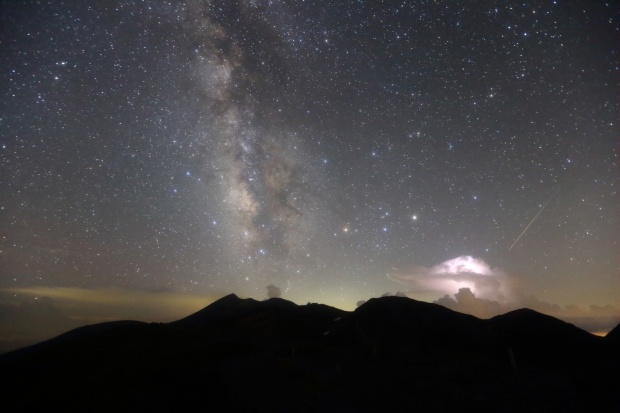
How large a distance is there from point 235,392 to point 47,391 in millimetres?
11733

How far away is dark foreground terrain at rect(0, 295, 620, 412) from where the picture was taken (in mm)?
16906

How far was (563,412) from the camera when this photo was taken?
16031 millimetres

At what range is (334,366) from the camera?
24.1 meters

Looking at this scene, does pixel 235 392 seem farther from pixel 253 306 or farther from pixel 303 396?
pixel 253 306

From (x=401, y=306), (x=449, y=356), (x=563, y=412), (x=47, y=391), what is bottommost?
(x=47, y=391)

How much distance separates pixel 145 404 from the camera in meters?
15.8

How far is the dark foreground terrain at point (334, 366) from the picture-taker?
55.5 ft

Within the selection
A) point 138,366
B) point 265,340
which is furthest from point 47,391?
point 265,340

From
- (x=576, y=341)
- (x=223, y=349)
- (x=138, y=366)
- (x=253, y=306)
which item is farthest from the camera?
(x=253, y=306)

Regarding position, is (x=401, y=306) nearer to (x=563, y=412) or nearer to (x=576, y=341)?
(x=576, y=341)

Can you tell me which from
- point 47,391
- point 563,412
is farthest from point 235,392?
point 563,412

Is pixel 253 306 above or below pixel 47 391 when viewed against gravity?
above

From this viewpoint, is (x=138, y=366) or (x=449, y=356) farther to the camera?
(x=449, y=356)

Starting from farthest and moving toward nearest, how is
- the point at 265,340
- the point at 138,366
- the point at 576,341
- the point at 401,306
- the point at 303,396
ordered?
the point at 401,306
the point at 265,340
the point at 576,341
the point at 138,366
the point at 303,396
